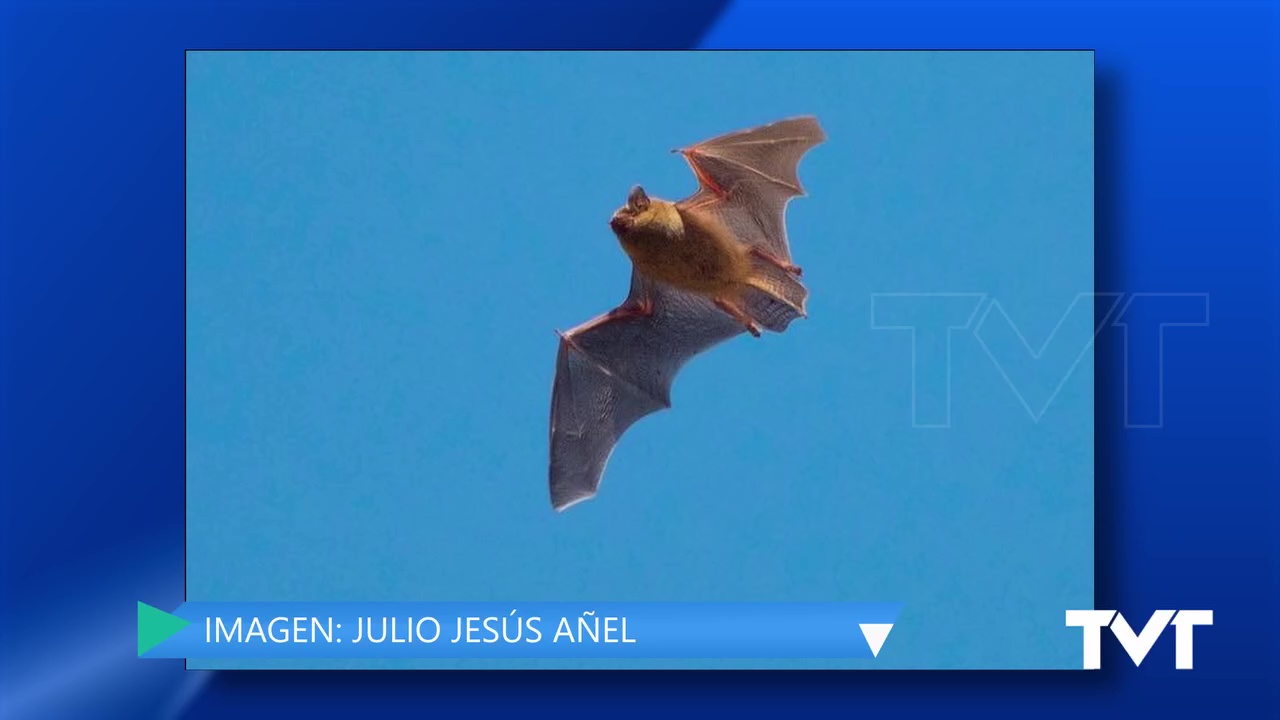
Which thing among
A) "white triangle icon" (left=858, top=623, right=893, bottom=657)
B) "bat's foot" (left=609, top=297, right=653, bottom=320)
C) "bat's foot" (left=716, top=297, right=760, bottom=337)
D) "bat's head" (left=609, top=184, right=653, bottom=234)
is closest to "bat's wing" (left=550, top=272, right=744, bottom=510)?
"bat's foot" (left=609, top=297, right=653, bottom=320)

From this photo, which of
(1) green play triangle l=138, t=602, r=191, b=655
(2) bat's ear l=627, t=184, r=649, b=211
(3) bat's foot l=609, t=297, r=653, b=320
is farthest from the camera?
(3) bat's foot l=609, t=297, r=653, b=320

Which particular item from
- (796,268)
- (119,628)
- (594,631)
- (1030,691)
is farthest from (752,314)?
(119,628)

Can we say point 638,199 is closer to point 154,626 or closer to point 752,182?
point 752,182

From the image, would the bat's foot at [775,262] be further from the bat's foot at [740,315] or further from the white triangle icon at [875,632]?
the white triangle icon at [875,632]

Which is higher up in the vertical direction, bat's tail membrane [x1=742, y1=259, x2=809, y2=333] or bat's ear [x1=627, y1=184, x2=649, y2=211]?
bat's ear [x1=627, y1=184, x2=649, y2=211]

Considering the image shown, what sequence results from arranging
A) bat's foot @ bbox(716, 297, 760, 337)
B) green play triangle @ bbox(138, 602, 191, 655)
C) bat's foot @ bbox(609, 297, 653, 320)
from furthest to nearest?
bat's foot @ bbox(609, 297, 653, 320) < bat's foot @ bbox(716, 297, 760, 337) < green play triangle @ bbox(138, 602, 191, 655)

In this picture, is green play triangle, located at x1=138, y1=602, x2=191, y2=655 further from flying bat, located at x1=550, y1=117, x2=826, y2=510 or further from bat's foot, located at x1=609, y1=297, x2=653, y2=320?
bat's foot, located at x1=609, y1=297, x2=653, y2=320

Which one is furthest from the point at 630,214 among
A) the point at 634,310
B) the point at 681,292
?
the point at 634,310

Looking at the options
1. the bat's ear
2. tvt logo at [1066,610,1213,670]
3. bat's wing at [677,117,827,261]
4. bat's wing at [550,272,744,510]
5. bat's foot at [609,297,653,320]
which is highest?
bat's wing at [677,117,827,261]
